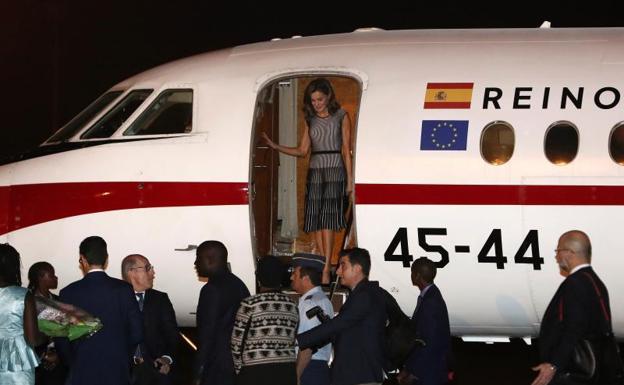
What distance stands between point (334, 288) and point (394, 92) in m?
2.11

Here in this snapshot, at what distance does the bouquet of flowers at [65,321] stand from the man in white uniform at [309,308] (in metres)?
1.75

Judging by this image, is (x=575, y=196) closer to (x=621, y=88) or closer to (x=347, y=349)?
(x=621, y=88)

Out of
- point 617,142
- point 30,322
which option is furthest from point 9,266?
→ point 617,142

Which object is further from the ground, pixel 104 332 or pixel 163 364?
pixel 104 332

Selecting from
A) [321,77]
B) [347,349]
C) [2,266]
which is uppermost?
[321,77]

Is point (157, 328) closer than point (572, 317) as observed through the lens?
No

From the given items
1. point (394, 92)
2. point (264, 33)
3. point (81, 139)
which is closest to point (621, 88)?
point (394, 92)

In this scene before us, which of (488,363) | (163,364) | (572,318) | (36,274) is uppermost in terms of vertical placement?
(572,318)

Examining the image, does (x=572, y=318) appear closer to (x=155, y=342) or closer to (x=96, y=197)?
(x=155, y=342)

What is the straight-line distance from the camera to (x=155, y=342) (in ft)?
33.0

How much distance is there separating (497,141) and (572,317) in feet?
10.9

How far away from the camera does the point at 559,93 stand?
454 inches

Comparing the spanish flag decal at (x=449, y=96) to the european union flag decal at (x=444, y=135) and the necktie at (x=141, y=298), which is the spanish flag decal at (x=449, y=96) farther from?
the necktie at (x=141, y=298)

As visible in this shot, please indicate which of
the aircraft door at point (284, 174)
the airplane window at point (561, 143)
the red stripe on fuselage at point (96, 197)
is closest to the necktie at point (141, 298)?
the red stripe on fuselage at point (96, 197)
